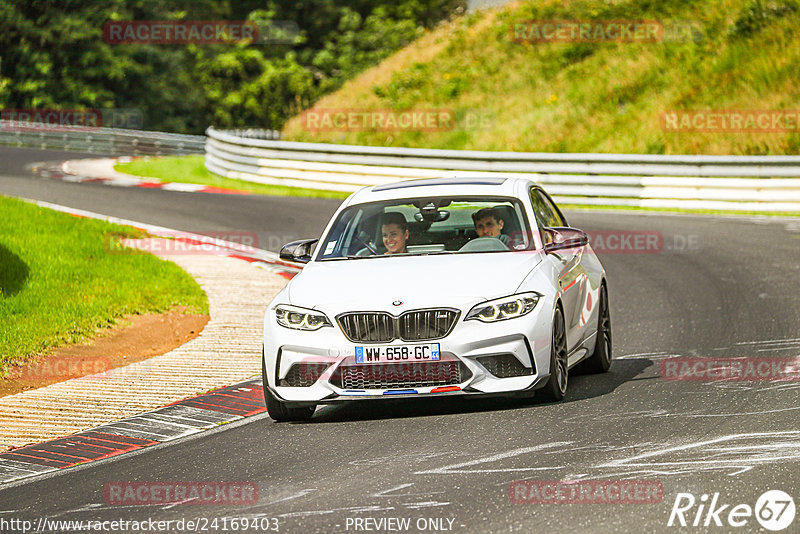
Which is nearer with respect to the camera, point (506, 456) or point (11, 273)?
point (506, 456)

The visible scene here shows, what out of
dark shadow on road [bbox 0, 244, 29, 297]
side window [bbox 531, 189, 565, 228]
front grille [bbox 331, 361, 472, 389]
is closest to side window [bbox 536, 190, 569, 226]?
side window [bbox 531, 189, 565, 228]

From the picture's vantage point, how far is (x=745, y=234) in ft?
61.4

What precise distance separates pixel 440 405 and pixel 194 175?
24.6 m

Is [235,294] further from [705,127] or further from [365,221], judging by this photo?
[705,127]

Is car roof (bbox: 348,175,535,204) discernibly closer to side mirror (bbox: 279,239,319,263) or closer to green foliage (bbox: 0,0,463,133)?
side mirror (bbox: 279,239,319,263)

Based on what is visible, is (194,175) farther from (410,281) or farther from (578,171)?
(410,281)

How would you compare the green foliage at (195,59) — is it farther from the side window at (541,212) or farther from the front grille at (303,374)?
the front grille at (303,374)

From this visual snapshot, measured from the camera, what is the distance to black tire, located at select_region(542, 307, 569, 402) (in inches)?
317

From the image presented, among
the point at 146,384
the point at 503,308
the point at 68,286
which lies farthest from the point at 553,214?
the point at 68,286

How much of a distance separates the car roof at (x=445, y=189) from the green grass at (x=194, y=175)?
1674 centimetres

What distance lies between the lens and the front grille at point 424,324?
7.81 m

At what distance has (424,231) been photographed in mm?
9320

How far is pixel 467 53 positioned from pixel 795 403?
31.3m

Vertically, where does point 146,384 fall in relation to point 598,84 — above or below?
above
